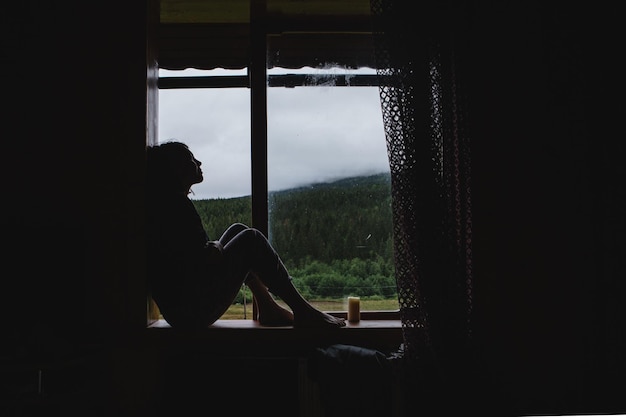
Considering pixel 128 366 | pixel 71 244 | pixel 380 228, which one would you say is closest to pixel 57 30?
pixel 71 244

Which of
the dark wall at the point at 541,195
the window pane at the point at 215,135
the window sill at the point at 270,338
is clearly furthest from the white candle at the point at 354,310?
the window pane at the point at 215,135

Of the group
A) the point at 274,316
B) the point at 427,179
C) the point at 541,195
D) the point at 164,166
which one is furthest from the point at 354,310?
the point at 164,166

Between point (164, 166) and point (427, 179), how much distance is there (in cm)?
113

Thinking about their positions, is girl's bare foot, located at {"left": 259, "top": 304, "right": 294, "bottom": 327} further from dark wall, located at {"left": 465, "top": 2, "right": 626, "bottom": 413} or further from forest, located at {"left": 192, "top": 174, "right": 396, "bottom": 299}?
dark wall, located at {"left": 465, "top": 2, "right": 626, "bottom": 413}

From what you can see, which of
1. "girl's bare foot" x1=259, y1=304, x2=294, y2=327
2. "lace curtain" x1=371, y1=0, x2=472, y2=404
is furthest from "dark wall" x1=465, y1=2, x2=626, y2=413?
"girl's bare foot" x1=259, y1=304, x2=294, y2=327

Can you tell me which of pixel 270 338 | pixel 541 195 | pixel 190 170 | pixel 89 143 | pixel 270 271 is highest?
pixel 89 143

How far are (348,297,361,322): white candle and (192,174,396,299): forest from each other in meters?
0.13

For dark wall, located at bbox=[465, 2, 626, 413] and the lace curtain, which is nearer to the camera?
the lace curtain

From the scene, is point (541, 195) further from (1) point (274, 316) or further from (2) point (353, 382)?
(1) point (274, 316)

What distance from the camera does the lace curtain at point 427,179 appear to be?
1.82 m

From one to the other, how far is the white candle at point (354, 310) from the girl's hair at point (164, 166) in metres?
0.95

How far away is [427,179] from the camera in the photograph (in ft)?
6.05

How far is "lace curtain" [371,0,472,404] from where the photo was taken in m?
1.82

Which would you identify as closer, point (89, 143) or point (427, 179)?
point (427, 179)
